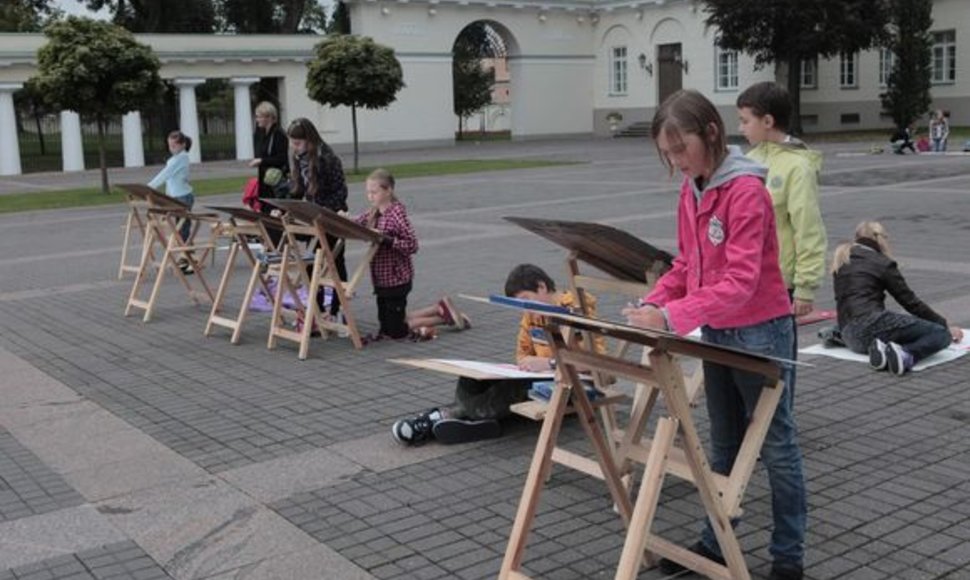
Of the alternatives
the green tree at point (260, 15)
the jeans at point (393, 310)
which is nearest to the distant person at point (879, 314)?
the jeans at point (393, 310)

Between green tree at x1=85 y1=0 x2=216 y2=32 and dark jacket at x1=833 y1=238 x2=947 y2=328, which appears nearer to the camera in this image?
dark jacket at x1=833 y1=238 x2=947 y2=328

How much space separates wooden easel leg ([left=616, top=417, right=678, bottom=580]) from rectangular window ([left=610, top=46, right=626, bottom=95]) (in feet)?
170

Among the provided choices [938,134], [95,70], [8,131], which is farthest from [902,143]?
[8,131]

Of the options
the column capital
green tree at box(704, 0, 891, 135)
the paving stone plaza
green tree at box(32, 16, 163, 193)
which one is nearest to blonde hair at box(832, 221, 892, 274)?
the paving stone plaza

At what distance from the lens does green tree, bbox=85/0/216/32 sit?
53.0 meters

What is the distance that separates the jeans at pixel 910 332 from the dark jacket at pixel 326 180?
432 centimetres

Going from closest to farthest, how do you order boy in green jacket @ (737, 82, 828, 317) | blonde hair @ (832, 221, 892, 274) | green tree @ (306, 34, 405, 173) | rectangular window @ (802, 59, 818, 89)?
boy in green jacket @ (737, 82, 828, 317), blonde hair @ (832, 221, 892, 274), green tree @ (306, 34, 405, 173), rectangular window @ (802, 59, 818, 89)

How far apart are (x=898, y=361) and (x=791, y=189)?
2.31 m

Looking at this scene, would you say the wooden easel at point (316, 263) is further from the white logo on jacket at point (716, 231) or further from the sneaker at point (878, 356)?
the white logo on jacket at point (716, 231)

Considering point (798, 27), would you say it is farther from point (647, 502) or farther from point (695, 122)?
point (647, 502)

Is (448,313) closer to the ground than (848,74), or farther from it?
closer to the ground

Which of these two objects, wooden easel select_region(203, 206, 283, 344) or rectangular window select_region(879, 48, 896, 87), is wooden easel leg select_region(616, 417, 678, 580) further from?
rectangular window select_region(879, 48, 896, 87)

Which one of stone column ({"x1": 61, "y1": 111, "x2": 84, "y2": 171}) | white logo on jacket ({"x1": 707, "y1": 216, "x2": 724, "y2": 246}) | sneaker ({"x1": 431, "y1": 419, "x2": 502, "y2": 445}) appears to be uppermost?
stone column ({"x1": 61, "y1": 111, "x2": 84, "y2": 171})

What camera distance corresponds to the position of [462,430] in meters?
5.79
